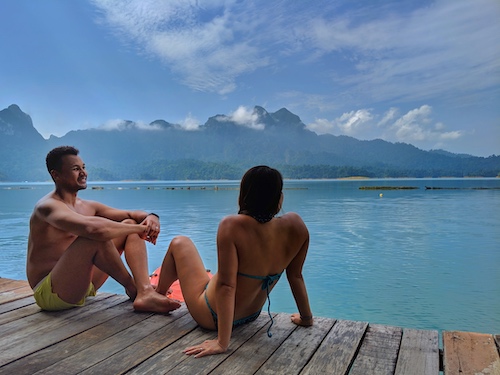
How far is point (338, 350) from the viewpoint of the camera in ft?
9.15

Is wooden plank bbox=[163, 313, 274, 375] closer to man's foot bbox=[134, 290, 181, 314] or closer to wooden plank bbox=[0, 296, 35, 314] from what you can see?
man's foot bbox=[134, 290, 181, 314]

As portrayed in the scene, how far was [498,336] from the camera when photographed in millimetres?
3029

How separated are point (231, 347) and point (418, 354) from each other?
1.21 m

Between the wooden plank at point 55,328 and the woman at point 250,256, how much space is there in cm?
91

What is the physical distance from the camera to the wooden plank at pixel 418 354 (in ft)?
8.24

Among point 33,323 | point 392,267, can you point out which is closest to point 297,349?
point 33,323

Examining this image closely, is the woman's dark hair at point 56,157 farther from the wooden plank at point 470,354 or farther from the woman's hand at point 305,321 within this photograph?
the wooden plank at point 470,354

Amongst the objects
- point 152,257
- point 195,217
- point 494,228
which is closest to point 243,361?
point 152,257

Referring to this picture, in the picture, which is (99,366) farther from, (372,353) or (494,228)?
(494,228)

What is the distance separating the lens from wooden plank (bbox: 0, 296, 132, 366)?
9.29 feet

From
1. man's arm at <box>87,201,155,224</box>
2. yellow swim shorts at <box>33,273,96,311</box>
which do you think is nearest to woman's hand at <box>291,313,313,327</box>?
man's arm at <box>87,201,155,224</box>

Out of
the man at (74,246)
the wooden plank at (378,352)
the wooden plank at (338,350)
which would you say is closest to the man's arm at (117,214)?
the man at (74,246)

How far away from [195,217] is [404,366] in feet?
75.8

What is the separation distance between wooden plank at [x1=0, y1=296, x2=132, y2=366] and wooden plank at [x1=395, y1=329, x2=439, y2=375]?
2246 mm
